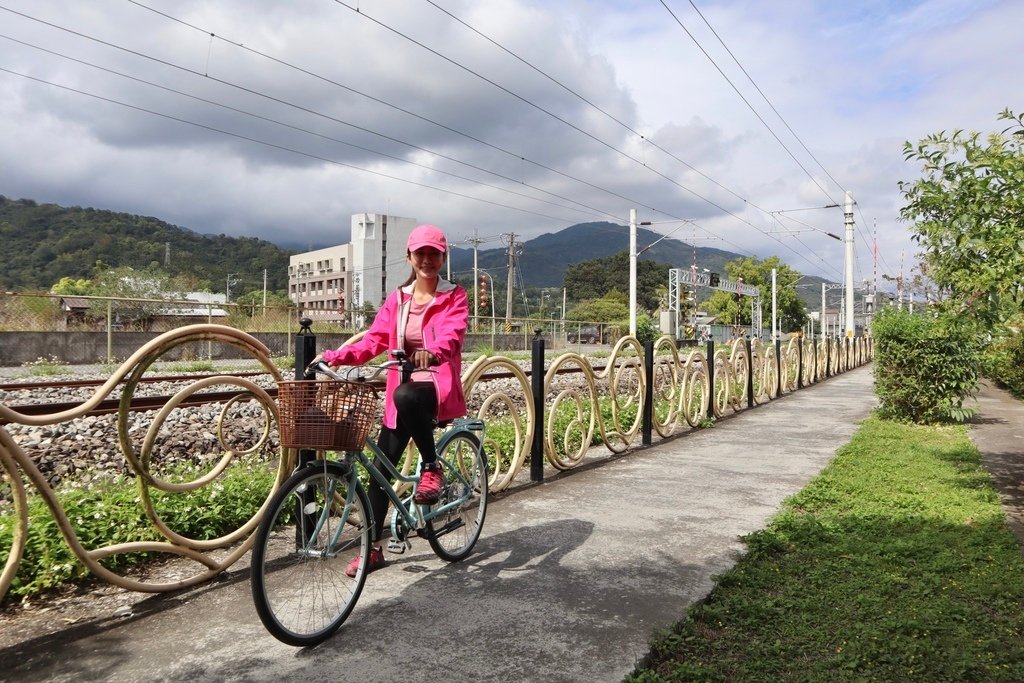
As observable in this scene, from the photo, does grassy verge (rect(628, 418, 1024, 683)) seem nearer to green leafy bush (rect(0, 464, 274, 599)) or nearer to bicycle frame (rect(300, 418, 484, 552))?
bicycle frame (rect(300, 418, 484, 552))

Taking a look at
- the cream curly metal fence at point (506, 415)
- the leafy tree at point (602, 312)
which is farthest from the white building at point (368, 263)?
the cream curly metal fence at point (506, 415)

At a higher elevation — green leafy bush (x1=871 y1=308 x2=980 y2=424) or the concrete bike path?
green leafy bush (x1=871 y1=308 x2=980 y2=424)

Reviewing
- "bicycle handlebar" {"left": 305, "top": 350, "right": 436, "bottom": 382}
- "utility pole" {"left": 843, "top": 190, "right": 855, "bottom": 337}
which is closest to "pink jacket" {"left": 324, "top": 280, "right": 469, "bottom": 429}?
"bicycle handlebar" {"left": 305, "top": 350, "right": 436, "bottom": 382}

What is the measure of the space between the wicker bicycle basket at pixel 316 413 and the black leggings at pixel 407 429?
0.51 m

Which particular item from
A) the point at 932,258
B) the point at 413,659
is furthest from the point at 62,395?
the point at 932,258

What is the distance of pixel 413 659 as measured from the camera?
291 centimetres

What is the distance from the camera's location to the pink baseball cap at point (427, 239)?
3.69 m

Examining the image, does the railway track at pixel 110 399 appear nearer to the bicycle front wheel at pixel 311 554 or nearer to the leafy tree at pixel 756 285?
the bicycle front wheel at pixel 311 554

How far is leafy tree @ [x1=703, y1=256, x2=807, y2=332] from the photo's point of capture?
265ft

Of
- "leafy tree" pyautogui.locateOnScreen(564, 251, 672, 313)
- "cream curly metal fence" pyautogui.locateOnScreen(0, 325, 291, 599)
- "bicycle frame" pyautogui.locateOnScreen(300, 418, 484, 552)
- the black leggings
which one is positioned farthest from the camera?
"leafy tree" pyautogui.locateOnScreen(564, 251, 672, 313)

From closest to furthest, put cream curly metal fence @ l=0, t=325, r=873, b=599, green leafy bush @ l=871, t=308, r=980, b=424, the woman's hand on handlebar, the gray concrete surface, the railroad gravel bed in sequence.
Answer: cream curly metal fence @ l=0, t=325, r=873, b=599 → the woman's hand on handlebar → the gray concrete surface → the railroad gravel bed → green leafy bush @ l=871, t=308, r=980, b=424

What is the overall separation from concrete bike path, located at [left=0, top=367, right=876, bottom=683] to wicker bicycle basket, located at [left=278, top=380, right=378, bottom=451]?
2.78 feet

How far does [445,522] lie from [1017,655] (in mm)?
2590

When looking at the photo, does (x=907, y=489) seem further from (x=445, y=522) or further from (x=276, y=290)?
(x=276, y=290)
